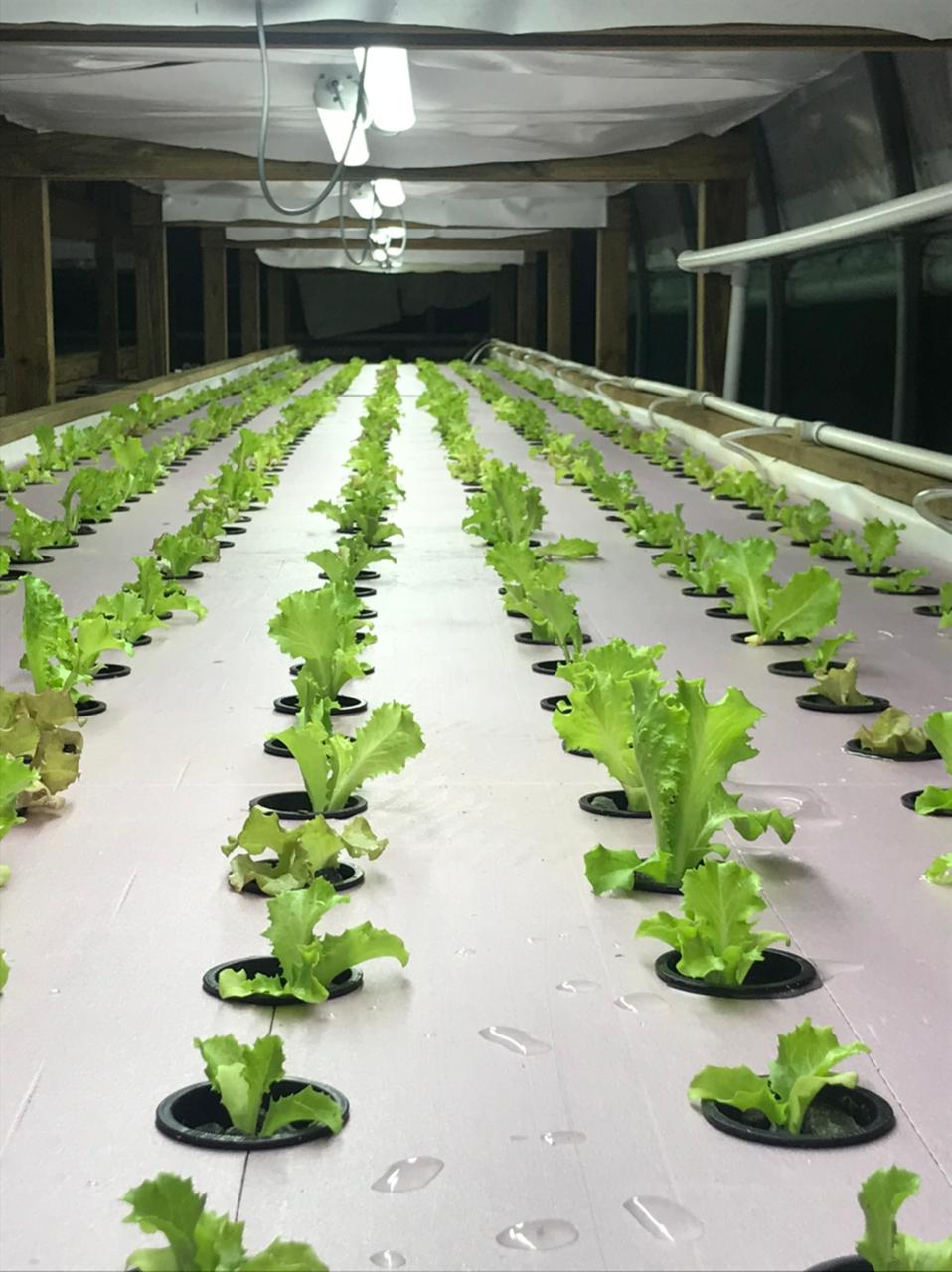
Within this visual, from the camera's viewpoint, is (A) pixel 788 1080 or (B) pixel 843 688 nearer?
(A) pixel 788 1080

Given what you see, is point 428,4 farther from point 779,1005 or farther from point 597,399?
point 597,399

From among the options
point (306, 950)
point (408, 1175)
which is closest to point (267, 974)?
point (306, 950)

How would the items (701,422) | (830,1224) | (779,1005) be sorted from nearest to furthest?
(830,1224), (779,1005), (701,422)

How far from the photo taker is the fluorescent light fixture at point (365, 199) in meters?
12.8

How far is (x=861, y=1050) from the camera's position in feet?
5.37

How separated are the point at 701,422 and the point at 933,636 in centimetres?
589

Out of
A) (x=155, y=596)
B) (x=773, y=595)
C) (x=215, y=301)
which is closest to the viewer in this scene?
(x=773, y=595)

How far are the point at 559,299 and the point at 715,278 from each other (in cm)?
1106

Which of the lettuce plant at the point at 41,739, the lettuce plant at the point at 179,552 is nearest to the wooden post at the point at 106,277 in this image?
the lettuce plant at the point at 179,552

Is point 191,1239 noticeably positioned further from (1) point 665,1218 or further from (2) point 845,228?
(2) point 845,228

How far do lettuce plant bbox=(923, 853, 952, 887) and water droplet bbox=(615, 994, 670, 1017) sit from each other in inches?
23.2

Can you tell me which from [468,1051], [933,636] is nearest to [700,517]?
[933,636]

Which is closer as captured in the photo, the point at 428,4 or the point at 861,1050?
the point at 861,1050

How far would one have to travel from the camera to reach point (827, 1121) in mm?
1668
